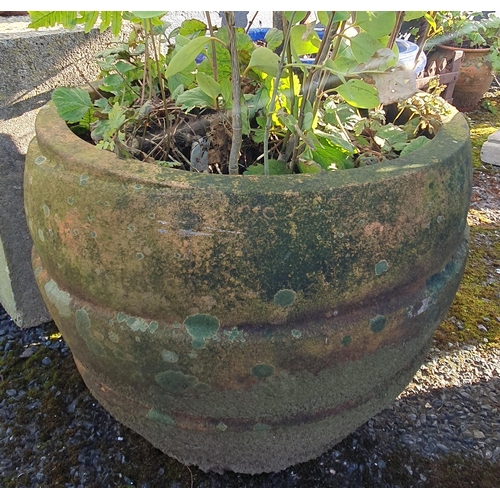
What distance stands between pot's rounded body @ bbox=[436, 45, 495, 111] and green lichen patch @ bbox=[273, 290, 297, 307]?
3557mm

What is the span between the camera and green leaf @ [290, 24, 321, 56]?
932 mm

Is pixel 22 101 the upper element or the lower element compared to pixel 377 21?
lower

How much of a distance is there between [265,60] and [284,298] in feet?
1.33

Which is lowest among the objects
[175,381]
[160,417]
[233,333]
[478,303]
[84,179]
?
[478,303]

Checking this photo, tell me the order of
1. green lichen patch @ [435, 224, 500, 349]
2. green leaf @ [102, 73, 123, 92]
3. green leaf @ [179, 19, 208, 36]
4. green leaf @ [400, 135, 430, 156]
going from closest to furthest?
green leaf @ [400, 135, 430, 156]
green leaf @ [179, 19, 208, 36]
green leaf @ [102, 73, 123, 92]
green lichen patch @ [435, 224, 500, 349]

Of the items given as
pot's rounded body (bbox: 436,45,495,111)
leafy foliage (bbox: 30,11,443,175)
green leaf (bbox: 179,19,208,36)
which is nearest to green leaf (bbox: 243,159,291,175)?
leafy foliage (bbox: 30,11,443,175)

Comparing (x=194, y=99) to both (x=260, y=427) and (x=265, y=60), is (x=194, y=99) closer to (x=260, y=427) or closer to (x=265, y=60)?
(x=265, y=60)

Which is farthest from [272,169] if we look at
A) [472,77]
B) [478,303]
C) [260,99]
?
[472,77]

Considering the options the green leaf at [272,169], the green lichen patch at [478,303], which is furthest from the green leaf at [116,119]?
the green lichen patch at [478,303]

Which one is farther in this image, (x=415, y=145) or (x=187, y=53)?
(x=415, y=145)

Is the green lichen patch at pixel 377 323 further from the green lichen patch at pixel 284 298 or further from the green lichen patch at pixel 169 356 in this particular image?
the green lichen patch at pixel 169 356

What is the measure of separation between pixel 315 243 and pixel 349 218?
0.07 metres

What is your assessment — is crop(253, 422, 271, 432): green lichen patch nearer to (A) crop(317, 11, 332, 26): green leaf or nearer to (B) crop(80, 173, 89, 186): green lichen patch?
(B) crop(80, 173, 89, 186): green lichen patch

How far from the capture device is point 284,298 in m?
0.83
